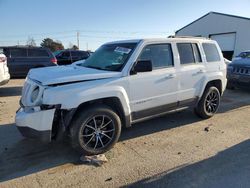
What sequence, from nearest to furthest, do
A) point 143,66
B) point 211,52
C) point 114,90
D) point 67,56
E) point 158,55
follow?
point 114,90
point 143,66
point 158,55
point 211,52
point 67,56

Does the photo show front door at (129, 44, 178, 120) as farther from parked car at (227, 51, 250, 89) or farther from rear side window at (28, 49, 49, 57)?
rear side window at (28, 49, 49, 57)

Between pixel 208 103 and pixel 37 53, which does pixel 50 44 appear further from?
pixel 208 103

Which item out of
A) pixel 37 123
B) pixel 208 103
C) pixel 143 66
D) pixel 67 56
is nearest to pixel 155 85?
pixel 143 66

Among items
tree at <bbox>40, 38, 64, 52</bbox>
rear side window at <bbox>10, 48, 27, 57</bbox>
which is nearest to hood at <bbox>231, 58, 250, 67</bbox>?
rear side window at <bbox>10, 48, 27, 57</bbox>

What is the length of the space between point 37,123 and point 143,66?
199cm

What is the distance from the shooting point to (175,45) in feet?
16.9

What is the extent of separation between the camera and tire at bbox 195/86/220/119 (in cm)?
588

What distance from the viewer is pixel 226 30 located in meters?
25.0

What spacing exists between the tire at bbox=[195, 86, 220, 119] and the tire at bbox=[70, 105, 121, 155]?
2.53 metres

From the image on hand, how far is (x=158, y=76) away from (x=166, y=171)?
185cm

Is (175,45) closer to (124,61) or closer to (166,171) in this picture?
(124,61)

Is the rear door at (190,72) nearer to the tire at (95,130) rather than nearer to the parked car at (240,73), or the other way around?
the tire at (95,130)

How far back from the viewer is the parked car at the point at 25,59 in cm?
1164

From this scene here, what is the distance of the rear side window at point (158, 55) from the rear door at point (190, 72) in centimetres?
30
